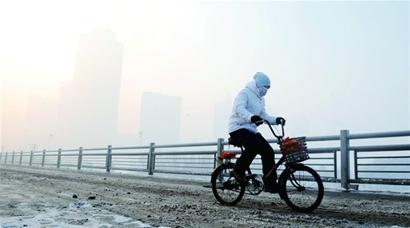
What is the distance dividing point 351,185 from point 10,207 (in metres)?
6.03

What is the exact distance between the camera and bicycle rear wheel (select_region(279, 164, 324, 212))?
461 centimetres

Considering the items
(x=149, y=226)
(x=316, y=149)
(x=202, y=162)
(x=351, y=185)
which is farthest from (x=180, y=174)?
(x=149, y=226)

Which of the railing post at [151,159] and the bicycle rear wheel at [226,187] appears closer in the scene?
the bicycle rear wheel at [226,187]

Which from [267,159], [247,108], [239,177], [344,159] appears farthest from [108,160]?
[267,159]

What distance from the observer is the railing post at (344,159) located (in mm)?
7473

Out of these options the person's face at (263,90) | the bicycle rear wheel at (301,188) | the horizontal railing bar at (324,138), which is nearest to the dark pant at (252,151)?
the bicycle rear wheel at (301,188)

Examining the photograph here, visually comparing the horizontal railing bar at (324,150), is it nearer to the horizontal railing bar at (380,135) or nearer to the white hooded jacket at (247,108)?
the horizontal railing bar at (380,135)

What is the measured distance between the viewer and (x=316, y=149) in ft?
26.9

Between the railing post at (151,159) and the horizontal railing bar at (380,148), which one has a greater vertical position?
the horizontal railing bar at (380,148)

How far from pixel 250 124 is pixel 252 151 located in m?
0.38

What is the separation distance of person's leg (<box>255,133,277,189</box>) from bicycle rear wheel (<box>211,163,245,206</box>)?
1.57 ft

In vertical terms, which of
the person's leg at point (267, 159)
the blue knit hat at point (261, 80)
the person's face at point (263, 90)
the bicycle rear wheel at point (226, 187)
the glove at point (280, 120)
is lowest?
the bicycle rear wheel at point (226, 187)

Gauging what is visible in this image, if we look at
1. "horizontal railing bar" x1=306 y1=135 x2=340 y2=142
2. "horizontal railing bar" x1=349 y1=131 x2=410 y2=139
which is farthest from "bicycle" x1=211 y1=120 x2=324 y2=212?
"horizontal railing bar" x1=306 y1=135 x2=340 y2=142

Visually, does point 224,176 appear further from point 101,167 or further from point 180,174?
point 101,167
